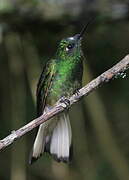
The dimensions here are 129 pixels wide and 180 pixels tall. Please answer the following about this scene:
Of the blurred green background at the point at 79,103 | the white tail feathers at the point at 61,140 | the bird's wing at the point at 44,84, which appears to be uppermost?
the blurred green background at the point at 79,103

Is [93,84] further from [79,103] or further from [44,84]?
[79,103]

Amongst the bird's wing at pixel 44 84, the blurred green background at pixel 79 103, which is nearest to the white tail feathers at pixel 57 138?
the bird's wing at pixel 44 84

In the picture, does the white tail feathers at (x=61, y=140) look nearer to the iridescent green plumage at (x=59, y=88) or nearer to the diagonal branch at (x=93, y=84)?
the iridescent green plumage at (x=59, y=88)

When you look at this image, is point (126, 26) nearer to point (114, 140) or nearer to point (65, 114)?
point (114, 140)

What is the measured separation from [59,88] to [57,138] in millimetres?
271

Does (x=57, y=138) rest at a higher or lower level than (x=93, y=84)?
higher

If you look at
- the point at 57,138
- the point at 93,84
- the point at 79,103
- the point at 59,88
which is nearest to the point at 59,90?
the point at 59,88

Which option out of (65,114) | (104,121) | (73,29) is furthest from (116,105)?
(65,114)

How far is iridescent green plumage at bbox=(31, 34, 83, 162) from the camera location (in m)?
→ 2.93

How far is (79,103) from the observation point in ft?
12.3

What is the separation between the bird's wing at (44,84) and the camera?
297 cm

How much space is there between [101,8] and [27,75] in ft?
2.11

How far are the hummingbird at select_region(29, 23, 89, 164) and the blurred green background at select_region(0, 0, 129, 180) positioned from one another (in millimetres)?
543

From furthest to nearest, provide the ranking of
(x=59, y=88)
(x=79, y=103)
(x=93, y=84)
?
(x=79, y=103) < (x=59, y=88) < (x=93, y=84)
